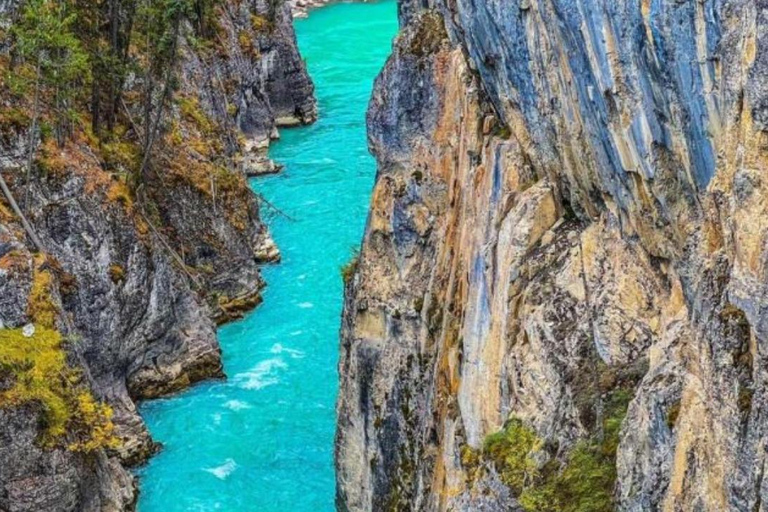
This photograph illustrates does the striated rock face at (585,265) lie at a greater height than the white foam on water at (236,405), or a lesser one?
greater

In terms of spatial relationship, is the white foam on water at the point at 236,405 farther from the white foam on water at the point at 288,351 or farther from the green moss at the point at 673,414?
the green moss at the point at 673,414

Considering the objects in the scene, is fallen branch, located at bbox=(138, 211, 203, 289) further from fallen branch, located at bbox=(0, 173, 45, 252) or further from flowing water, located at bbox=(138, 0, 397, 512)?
fallen branch, located at bbox=(0, 173, 45, 252)

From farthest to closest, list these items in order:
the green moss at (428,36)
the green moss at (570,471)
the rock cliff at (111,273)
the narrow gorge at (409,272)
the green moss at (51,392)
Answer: the rock cliff at (111,273)
the green moss at (51,392)
the green moss at (428,36)
the green moss at (570,471)
the narrow gorge at (409,272)

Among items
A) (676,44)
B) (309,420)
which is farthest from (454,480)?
(309,420)

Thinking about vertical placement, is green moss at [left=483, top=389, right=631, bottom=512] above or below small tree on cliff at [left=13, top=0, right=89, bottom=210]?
below

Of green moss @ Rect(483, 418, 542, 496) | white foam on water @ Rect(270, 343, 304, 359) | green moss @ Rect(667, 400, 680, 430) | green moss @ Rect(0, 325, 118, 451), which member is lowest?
white foam on water @ Rect(270, 343, 304, 359)

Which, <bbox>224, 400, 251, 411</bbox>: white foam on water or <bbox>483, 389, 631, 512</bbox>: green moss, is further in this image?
<bbox>224, 400, 251, 411</bbox>: white foam on water

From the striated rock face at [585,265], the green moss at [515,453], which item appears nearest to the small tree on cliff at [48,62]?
the striated rock face at [585,265]

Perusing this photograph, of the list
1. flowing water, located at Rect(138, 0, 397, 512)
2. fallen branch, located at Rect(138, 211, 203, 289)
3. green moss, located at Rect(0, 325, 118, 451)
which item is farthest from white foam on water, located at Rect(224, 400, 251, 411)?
green moss, located at Rect(0, 325, 118, 451)
